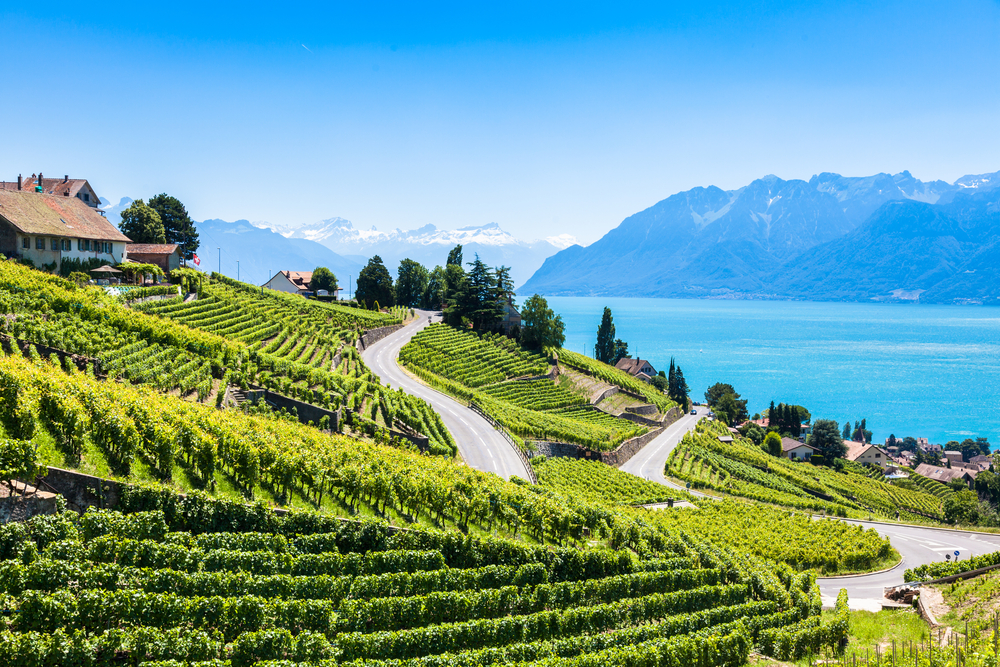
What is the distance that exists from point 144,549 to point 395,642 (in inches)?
270

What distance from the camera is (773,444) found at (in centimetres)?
9681

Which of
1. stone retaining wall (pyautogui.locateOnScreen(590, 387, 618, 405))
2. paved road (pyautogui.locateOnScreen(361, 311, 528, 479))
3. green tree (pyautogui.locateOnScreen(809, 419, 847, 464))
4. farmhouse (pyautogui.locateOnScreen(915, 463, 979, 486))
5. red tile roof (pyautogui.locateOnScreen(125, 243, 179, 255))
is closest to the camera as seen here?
paved road (pyautogui.locateOnScreen(361, 311, 528, 479))

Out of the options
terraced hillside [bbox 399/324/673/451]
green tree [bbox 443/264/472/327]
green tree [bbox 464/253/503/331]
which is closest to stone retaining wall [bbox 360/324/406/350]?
terraced hillside [bbox 399/324/673/451]

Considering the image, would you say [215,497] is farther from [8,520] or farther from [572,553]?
[572,553]

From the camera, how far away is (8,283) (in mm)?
37469

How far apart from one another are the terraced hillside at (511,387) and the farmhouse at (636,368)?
42840 mm

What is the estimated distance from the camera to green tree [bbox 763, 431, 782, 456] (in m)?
96.4

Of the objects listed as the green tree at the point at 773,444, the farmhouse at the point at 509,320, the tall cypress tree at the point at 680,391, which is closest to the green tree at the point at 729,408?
the tall cypress tree at the point at 680,391

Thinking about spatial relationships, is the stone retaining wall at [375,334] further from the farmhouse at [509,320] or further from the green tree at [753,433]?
the green tree at [753,433]

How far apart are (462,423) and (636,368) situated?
79.4 m

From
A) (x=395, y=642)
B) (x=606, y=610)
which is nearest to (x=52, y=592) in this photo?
(x=395, y=642)

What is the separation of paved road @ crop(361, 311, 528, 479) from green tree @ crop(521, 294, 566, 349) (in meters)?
21.8

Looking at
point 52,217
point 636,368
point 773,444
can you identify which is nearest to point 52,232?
point 52,217

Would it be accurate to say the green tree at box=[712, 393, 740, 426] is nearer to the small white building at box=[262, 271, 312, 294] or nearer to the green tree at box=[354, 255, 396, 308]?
the green tree at box=[354, 255, 396, 308]
